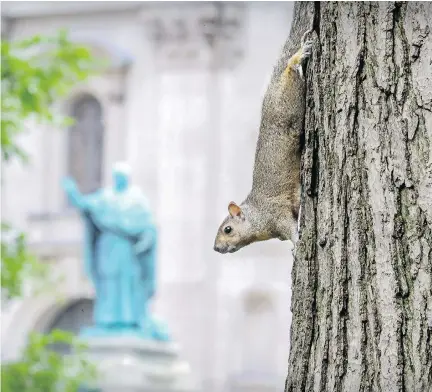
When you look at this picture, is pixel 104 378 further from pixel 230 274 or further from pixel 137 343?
pixel 230 274

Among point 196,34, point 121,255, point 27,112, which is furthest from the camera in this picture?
point 196,34

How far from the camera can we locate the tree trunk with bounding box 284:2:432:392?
2076 millimetres

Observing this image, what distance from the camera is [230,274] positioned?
17.5 m

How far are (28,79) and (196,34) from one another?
1071cm

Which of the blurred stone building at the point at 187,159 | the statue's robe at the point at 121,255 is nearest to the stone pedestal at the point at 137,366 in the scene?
the statue's robe at the point at 121,255

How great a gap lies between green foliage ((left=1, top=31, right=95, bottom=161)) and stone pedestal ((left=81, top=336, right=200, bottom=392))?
3906 millimetres

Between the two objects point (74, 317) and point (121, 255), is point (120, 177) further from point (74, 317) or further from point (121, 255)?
point (74, 317)

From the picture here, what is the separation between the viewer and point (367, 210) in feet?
7.00

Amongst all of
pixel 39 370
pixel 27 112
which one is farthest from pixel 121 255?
pixel 27 112

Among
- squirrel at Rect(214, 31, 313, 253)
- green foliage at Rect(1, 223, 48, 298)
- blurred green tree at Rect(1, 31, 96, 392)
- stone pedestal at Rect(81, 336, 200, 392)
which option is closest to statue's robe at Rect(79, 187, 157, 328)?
stone pedestal at Rect(81, 336, 200, 392)

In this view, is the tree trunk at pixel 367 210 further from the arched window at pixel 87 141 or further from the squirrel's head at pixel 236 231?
the arched window at pixel 87 141

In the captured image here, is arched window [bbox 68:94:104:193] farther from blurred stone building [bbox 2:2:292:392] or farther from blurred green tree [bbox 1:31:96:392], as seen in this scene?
blurred green tree [bbox 1:31:96:392]

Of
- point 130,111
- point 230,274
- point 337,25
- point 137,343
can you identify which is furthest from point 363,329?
point 130,111

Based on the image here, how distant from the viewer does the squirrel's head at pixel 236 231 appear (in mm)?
2729
